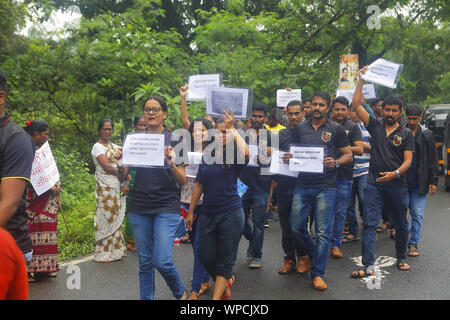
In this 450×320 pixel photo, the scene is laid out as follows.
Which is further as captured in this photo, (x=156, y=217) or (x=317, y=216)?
(x=317, y=216)

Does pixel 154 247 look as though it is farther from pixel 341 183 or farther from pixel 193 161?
pixel 341 183

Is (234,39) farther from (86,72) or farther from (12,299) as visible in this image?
(12,299)

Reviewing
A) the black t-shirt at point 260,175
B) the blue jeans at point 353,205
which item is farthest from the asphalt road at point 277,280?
the black t-shirt at point 260,175

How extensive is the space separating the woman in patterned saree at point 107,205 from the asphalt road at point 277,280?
0.21 m

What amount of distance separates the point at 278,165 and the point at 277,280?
1343 millimetres

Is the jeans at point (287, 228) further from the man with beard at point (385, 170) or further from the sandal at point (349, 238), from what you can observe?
the sandal at point (349, 238)

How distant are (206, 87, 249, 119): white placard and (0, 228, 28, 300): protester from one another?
12.1ft

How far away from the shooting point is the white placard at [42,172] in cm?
496

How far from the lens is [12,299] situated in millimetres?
1904

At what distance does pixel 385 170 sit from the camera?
573 cm

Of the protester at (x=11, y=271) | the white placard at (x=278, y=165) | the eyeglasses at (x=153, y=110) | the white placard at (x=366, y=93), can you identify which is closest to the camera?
the protester at (x=11, y=271)

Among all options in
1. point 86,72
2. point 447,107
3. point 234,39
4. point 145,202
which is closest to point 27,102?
point 86,72

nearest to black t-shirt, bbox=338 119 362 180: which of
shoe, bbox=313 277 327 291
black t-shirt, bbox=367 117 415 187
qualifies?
black t-shirt, bbox=367 117 415 187

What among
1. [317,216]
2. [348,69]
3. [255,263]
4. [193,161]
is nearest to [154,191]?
[193,161]
